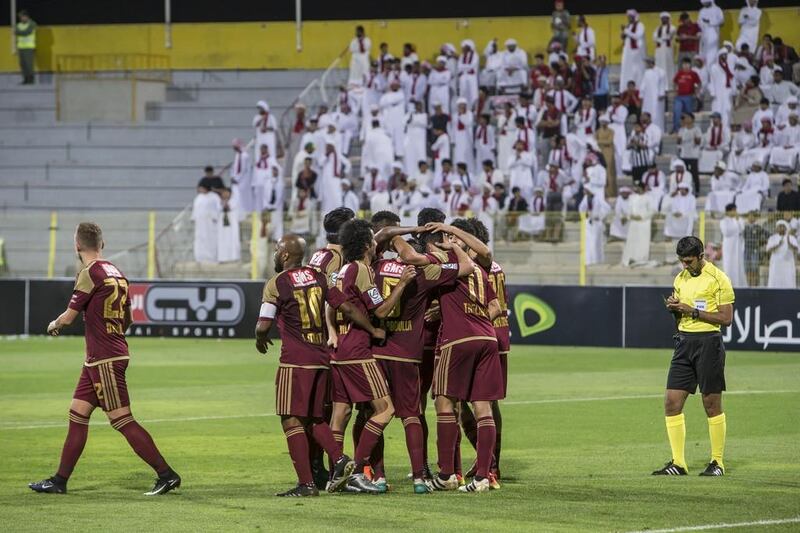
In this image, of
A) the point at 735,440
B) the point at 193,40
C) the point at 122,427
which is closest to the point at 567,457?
the point at 735,440

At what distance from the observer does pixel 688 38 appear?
3534 cm

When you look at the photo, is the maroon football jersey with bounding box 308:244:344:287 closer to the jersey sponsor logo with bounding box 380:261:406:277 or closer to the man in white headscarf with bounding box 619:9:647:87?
the jersey sponsor logo with bounding box 380:261:406:277

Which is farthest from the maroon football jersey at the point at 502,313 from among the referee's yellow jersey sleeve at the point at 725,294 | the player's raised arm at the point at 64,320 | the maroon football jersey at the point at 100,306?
the player's raised arm at the point at 64,320

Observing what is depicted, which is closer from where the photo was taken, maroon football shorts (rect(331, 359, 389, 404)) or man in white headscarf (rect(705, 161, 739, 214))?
maroon football shorts (rect(331, 359, 389, 404))

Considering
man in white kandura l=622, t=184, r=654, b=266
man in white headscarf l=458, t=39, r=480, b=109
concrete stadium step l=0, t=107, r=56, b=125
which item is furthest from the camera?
concrete stadium step l=0, t=107, r=56, b=125

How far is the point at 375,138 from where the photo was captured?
35.2m

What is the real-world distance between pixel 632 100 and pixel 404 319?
80.2 feet

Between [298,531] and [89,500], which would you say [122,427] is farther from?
[298,531]

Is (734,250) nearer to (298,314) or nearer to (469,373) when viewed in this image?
(469,373)

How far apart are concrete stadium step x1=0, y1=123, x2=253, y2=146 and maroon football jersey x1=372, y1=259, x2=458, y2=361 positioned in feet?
96.2

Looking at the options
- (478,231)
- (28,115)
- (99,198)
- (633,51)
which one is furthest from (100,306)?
(28,115)

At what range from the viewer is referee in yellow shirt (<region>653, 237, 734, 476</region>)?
12008 millimetres

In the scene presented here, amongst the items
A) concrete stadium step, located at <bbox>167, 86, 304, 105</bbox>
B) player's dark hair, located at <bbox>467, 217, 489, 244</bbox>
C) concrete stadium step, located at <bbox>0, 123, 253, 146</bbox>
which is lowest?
player's dark hair, located at <bbox>467, 217, 489, 244</bbox>

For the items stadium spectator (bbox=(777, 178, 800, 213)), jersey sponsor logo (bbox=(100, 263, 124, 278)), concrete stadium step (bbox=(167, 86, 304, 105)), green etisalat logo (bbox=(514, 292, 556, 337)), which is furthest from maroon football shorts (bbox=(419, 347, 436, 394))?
concrete stadium step (bbox=(167, 86, 304, 105))
